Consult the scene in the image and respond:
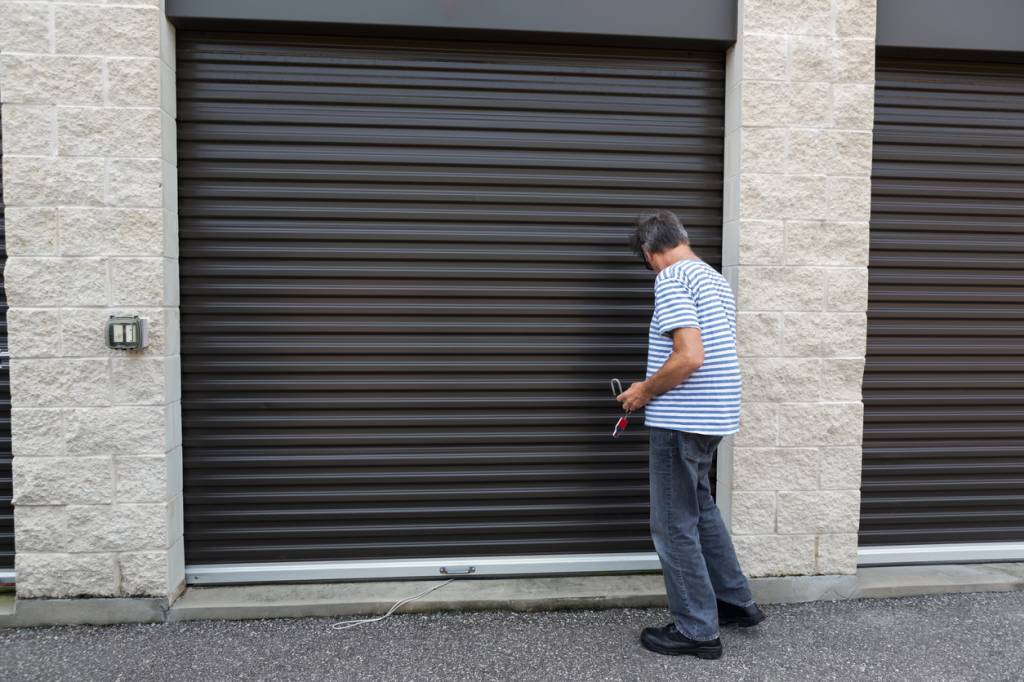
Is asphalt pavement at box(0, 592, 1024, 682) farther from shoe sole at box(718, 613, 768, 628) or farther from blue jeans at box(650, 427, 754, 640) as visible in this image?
blue jeans at box(650, 427, 754, 640)

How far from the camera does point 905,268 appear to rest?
3.98m

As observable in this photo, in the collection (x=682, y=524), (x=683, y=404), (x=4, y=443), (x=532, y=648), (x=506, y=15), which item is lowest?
(x=532, y=648)

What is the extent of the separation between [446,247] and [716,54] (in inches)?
68.4

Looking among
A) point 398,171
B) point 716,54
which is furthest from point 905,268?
point 398,171

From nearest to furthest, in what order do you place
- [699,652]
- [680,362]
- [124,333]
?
[680,362]
[699,652]
[124,333]

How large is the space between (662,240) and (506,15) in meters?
1.40

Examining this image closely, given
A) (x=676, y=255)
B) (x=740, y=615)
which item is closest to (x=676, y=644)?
(x=740, y=615)

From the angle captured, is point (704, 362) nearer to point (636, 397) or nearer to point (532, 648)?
point (636, 397)

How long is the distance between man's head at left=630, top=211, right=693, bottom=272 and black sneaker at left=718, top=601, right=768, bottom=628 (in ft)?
5.31

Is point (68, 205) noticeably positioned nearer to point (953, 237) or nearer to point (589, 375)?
point (589, 375)

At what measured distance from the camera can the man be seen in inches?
120

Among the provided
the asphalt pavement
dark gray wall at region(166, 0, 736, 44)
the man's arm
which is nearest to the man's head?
the man's arm

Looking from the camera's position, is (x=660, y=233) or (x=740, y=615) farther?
(x=740, y=615)

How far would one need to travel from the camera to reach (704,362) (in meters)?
3.07
